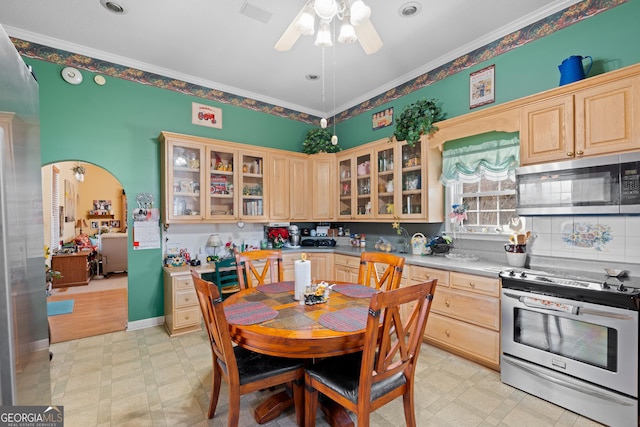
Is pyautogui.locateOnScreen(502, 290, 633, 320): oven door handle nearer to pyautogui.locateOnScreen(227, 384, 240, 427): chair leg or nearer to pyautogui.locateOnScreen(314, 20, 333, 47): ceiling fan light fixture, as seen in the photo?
pyautogui.locateOnScreen(227, 384, 240, 427): chair leg

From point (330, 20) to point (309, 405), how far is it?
240cm

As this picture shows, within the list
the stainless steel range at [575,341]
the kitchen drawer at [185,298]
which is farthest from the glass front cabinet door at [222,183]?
the stainless steel range at [575,341]

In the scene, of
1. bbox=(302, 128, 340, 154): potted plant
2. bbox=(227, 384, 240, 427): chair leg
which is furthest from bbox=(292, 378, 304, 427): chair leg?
bbox=(302, 128, 340, 154): potted plant

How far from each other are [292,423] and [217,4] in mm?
3361

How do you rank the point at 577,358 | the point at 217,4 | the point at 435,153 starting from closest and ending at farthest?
the point at 577,358 < the point at 217,4 < the point at 435,153

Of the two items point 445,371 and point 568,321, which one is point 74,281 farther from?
point 568,321

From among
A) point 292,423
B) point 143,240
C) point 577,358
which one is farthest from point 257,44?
point 577,358

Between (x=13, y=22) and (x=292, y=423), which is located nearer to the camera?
(x=292, y=423)

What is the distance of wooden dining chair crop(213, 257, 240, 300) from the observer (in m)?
2.95

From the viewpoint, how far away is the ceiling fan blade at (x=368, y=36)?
1.89m

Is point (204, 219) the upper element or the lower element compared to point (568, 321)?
upper

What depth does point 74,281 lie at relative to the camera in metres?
5.55

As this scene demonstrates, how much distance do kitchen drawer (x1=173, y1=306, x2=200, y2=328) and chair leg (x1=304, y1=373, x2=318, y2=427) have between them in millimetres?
2181

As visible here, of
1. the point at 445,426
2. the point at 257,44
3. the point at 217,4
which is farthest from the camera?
the point at 257,44
